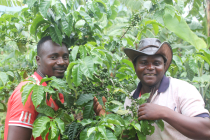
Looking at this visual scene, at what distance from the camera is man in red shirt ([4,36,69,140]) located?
1.63 meters

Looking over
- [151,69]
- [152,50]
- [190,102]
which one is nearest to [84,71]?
[151,69]

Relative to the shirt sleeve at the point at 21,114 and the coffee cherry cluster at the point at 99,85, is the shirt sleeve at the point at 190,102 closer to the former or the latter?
the coffee cherry cluster at the point at 99,85

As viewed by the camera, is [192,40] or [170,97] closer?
[170,97]

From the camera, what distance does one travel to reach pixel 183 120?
Answer: 64.0 inches

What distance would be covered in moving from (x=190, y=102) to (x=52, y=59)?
1511mm

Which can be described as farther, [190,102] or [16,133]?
[190,102]

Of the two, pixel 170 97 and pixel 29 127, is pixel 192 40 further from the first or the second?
pixel 29 127

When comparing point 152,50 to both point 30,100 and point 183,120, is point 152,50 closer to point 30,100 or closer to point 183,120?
point 183,120

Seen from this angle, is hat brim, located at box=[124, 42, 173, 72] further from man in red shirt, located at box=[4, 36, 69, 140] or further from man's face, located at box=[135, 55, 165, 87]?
man in red shirt, located at box=[4, 36, 69, 140]

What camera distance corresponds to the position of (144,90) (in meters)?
2.29

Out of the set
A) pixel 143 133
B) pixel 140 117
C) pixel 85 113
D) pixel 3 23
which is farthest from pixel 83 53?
pixel 3 23

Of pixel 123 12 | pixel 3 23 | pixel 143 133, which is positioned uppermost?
pixel 123 12

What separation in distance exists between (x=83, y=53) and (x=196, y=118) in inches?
48.8

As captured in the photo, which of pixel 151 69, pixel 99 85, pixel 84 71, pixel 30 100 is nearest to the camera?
pixel 84 71
